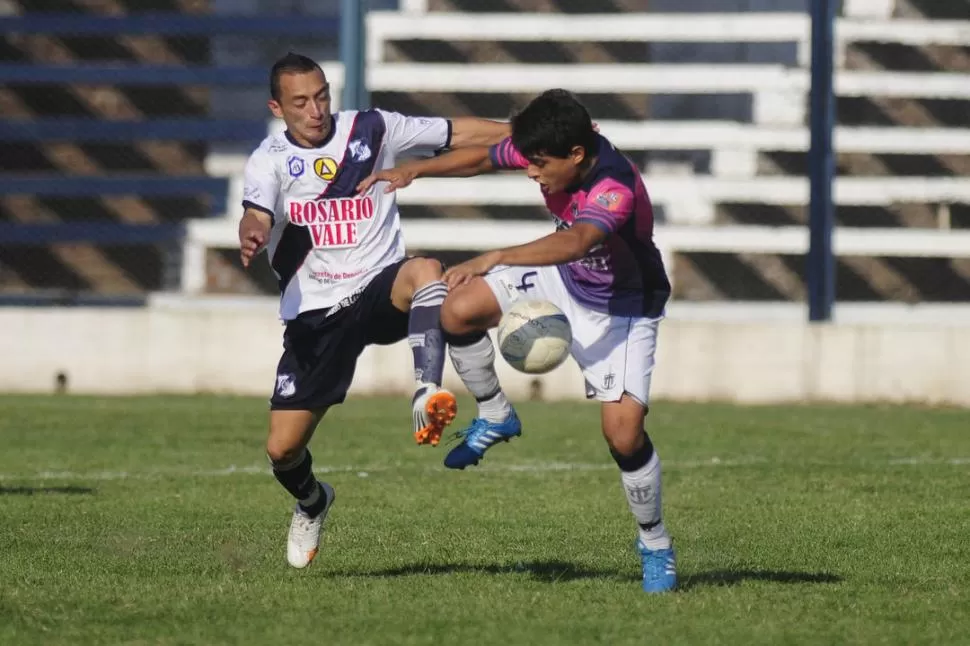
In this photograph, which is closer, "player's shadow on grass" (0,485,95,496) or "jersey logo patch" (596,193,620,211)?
"jersey logo patch" (596,193,620,211)

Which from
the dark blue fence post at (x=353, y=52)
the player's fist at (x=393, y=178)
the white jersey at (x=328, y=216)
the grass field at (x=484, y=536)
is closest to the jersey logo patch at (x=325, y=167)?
the white jersey at (x=328, y=216)

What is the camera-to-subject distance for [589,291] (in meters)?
6.96

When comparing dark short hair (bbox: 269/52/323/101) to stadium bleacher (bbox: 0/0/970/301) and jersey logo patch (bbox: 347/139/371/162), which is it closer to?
jersey logo patch (bbox: 347/139/371/162)

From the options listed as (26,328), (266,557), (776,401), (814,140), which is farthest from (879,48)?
(266,557)

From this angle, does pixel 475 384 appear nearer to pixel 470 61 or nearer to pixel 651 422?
pixel 651 422

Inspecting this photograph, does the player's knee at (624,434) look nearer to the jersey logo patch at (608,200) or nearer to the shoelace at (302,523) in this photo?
the jersey logo patch at (608,200)

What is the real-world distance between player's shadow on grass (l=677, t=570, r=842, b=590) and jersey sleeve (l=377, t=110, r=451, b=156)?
7.58 feet

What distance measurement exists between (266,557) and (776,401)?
9.06 m

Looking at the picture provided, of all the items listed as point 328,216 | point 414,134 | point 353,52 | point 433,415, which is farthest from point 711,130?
point 433,415

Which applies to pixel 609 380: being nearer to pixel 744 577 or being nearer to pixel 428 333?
pixel 428 333

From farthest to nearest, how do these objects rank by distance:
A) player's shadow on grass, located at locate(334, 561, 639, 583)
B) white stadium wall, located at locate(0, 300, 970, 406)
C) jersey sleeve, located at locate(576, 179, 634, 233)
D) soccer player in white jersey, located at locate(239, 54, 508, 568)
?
white stadium wall, located at locate(0, 300, 970, 406) < soccer player in white jersey, located at locate(239, 54, 508, 568) < player's shadow on grass, located at locate(334, 561, 639, 583) < jersey sleeve, located at locate(576, 179, 634, 233)

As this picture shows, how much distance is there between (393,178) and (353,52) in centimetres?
996

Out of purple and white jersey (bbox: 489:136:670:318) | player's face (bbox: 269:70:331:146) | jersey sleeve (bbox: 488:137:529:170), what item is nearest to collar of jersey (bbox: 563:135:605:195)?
purple and white jersey (bbox: 489:136:670:318)

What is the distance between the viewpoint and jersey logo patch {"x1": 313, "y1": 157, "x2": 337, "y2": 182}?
7625mm
